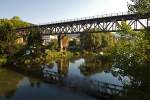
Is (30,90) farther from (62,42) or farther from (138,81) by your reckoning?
(62,42)

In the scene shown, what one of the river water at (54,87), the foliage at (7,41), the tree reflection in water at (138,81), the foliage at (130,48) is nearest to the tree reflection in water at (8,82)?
the river water at (54,87)

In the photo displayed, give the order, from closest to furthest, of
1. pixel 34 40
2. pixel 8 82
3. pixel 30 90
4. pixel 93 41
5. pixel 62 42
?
pixel 30 90 < pixel 8 82 < pixel 34 40 < pixel 62 42 < pixel 93 41

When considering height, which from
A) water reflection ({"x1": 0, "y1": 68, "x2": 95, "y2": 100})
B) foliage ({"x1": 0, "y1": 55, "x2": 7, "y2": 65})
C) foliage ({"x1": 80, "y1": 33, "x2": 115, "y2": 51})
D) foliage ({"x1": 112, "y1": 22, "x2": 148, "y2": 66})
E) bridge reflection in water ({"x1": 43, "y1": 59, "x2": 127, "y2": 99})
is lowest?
water reflection ({"x1": 0, "y1": 68, "x2": 95, "y2": 100})

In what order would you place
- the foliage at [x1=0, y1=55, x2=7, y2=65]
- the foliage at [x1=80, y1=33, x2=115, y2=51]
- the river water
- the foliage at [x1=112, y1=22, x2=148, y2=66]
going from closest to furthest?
the foliage at [x1=112, y1=22, x2=148, y2=66] < the river water < the foliage at [x1=0, y1=55, x2=7, y2=65] < the foliage at [x1=80, y1=33, x2=115, y2=51]

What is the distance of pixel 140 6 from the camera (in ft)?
72.3

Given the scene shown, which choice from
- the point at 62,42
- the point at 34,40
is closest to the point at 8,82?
the point at 34,40

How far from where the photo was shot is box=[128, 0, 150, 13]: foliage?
71.6ft

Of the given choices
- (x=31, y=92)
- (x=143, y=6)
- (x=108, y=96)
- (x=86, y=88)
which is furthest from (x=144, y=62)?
(x=31, y=92)

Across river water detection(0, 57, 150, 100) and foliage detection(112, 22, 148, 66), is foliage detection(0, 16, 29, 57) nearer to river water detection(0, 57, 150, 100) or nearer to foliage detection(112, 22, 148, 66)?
river water detection(0, 57, 150, 100)

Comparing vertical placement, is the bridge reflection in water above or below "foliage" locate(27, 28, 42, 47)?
below

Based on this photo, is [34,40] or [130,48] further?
[34,40]

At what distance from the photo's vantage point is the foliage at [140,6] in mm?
21812

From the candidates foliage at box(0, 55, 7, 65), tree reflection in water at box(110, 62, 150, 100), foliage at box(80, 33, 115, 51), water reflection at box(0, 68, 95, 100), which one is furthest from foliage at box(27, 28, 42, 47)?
tree reflection in water at box(110, 62, 150, 100)

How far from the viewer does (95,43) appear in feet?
361
